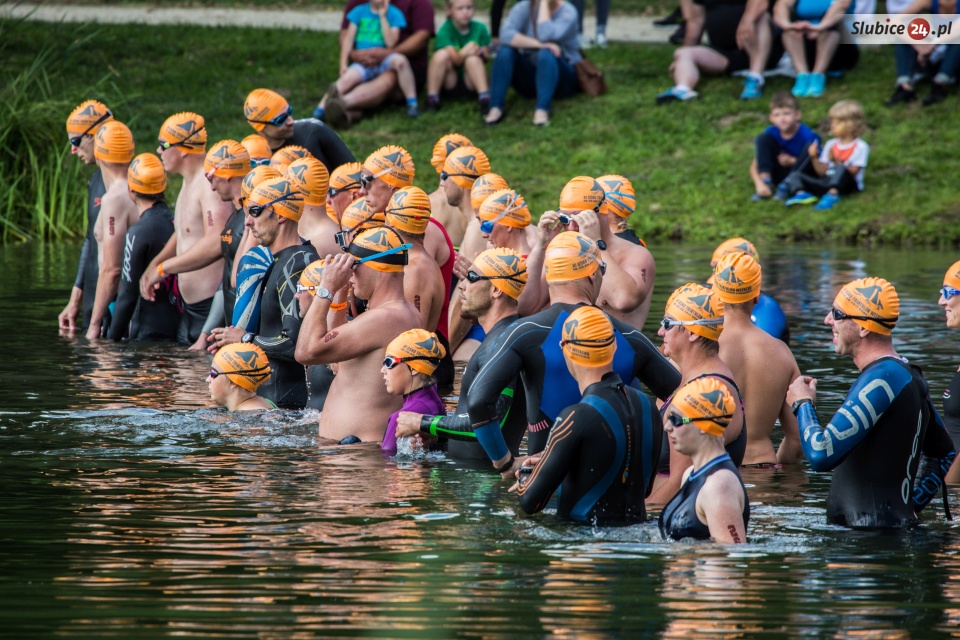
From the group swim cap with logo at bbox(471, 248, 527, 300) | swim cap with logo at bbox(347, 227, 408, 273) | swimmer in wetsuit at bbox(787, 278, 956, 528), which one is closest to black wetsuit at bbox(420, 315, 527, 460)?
swim cap with logo at bbox(471, 248, 527, 300)

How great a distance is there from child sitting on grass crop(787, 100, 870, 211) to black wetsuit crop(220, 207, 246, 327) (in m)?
11.9

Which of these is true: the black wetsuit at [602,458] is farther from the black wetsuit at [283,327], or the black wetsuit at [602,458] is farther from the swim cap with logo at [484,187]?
the swim cap with logo at [484,187]

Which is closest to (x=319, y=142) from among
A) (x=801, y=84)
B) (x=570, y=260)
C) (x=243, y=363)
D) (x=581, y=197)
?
(x=243, y=363)

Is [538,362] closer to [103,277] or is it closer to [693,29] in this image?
[103,277]

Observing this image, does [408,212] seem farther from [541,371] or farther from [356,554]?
[356,554]

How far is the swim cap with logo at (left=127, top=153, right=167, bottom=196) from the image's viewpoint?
45.6 feet

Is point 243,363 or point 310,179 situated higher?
point 310,179

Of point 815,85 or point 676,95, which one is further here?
point 676,95

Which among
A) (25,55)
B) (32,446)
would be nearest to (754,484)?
(32,446)

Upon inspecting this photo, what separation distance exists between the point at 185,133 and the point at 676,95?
44.5ft

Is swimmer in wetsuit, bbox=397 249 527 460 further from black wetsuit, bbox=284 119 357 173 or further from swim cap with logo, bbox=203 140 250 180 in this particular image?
black wetsuit, bbox=284 119 357 173

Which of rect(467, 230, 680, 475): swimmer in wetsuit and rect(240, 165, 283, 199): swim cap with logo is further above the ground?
rect(240, 165, 283, 199): swim cap with logo

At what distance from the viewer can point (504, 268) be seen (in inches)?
349

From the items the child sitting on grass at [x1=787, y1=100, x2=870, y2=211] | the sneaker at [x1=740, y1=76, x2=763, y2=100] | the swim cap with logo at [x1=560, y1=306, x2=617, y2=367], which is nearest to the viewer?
the swim cap with logo at [x1=560, y1=306, x2=617, y2=367]
